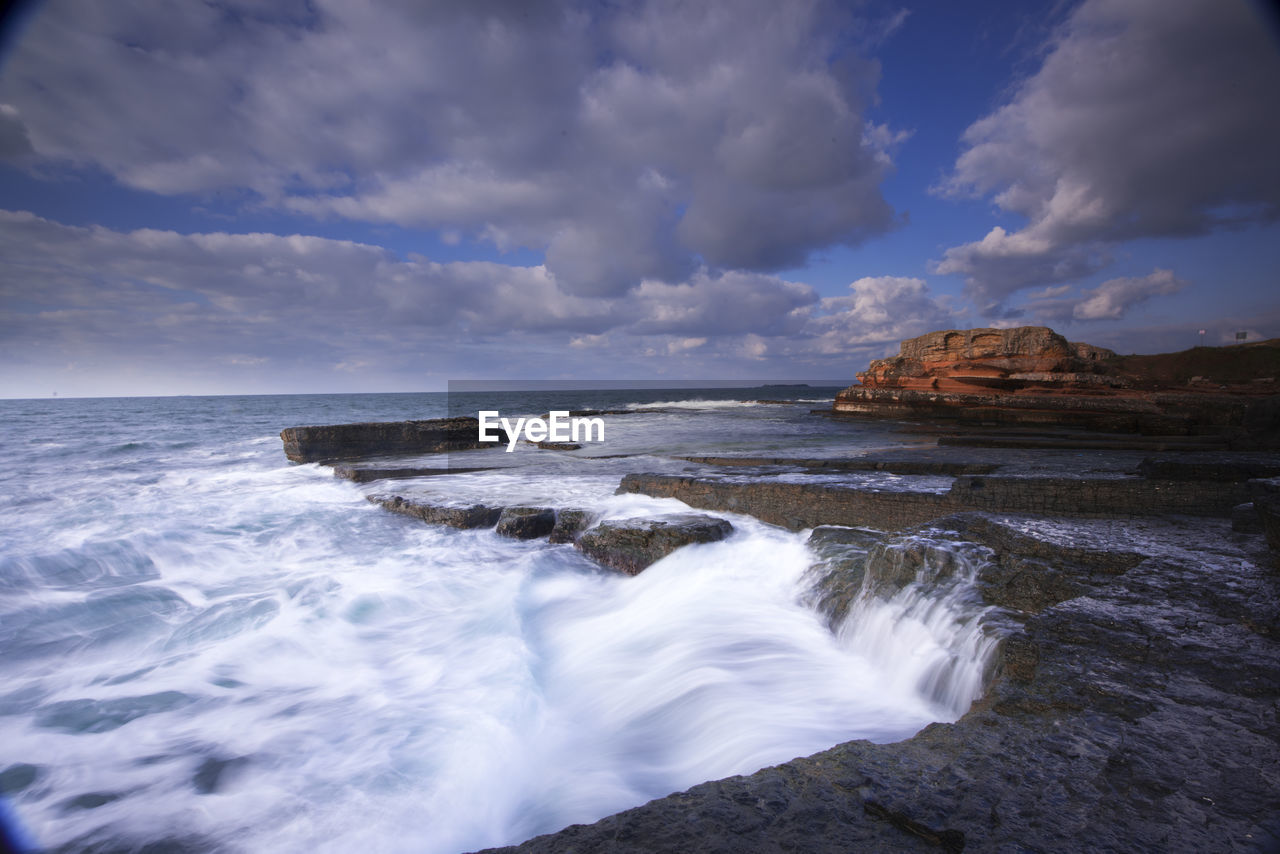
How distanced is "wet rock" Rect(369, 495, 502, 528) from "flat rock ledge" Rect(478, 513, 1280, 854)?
6.83 meters

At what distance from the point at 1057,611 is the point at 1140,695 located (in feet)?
2.85

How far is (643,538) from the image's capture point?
6.64 metres

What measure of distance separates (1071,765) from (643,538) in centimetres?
503

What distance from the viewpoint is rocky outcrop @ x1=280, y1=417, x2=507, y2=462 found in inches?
587

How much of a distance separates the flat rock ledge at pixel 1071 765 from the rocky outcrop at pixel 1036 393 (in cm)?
1095

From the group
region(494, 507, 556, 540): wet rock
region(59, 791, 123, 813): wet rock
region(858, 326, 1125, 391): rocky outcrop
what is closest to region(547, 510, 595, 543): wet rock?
region(494, 507, 556, 540): wet rock

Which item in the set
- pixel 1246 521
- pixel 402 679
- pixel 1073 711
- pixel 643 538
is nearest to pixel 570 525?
pixel 643 538

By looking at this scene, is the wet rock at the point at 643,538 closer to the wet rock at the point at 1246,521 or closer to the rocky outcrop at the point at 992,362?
the wet rock at the point at 1246,521

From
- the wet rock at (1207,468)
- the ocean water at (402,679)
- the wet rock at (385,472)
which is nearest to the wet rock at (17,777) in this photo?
the ocean water at (402,679)

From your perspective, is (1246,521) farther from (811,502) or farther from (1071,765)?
(1071,765)

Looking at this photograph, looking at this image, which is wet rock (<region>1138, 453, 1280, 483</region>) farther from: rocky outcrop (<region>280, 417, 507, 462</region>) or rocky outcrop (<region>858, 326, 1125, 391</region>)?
rocky outcrop (<region>858, 326, 1125, 391</region>)

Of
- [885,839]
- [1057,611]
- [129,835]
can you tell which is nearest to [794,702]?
[1057,611]

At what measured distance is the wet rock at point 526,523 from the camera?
25.6 feet

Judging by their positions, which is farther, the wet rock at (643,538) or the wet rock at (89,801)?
the wet rock at (643,538)
